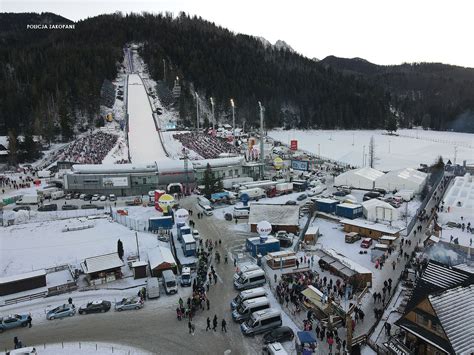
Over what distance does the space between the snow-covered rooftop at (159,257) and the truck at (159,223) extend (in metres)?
4.74

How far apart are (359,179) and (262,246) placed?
17255mm

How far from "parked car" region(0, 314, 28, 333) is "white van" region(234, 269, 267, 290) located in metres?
8.08

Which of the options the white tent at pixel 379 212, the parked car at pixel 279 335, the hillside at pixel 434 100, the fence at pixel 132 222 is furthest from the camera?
the hillside at pixel 434 100

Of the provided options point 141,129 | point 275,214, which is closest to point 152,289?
point 275,214

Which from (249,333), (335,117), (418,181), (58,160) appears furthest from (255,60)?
(249,333)

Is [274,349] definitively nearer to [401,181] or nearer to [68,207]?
[68,207]

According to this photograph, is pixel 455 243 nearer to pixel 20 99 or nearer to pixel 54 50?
pixel 20 99

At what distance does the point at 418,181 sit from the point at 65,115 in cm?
4284

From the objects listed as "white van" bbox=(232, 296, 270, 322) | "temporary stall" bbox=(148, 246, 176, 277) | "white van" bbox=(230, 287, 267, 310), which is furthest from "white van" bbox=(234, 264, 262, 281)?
"temporary stall" bbox=(148, 246, 176, 277)

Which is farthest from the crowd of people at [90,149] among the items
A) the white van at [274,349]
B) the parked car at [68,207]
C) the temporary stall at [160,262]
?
the white van at [274,349]

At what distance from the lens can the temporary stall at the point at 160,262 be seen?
59.9ft

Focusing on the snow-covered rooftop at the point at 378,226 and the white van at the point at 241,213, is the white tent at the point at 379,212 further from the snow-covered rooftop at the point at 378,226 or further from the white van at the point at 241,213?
the white van at the point at 241,213

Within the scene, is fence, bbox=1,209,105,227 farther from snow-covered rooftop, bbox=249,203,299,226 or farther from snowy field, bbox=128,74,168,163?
snowy field, bbox=128,74,168,163

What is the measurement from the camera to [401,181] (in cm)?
3384
